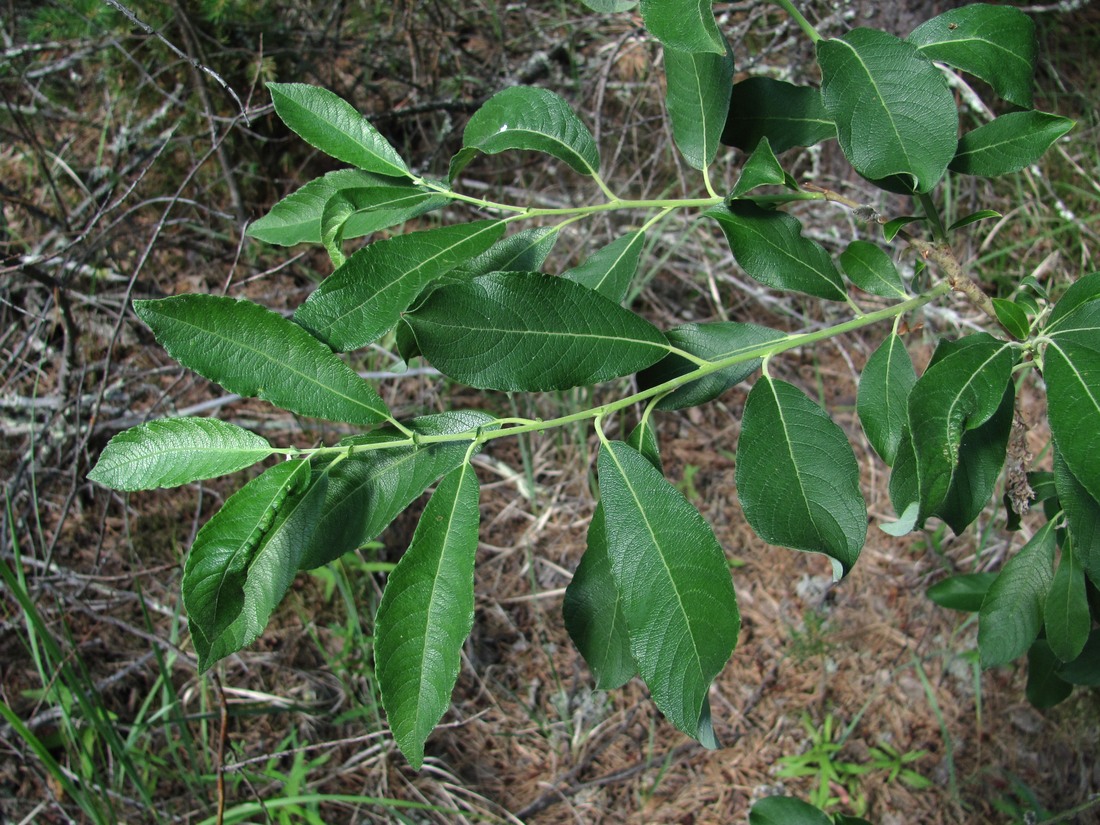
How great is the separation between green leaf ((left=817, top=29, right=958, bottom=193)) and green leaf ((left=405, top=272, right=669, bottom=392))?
273mm

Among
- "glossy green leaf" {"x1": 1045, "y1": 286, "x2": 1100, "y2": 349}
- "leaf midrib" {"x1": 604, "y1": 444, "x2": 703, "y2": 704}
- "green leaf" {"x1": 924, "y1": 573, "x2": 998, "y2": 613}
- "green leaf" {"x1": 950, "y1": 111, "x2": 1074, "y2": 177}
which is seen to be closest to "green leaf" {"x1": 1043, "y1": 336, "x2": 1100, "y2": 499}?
"glossy green leaf" {"x1": 1045, "y1": 286, "x2": 1100, "y2": 349}

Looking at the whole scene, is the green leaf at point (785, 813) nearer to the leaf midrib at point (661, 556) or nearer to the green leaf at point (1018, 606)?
the green leaf at point (1018, 606)

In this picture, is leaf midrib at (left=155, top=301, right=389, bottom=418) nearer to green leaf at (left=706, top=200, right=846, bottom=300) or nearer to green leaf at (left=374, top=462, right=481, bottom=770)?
green leaf at (left=374, top=462, right=481, bottom=770)

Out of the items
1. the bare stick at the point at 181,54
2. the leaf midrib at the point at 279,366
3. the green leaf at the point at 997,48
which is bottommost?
the leaf midrib at the point at 279,366

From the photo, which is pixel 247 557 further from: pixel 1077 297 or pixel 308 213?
pixel 1077 297

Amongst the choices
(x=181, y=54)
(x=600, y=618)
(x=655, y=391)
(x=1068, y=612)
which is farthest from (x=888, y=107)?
(x=181, y=54)

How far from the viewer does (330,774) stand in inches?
78.5

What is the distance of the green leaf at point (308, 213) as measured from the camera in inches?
36.1

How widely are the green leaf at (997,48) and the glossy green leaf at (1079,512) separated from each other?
1.26 ft

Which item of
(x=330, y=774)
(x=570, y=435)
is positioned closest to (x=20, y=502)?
(x=330, y=774)

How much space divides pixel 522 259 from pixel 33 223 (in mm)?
2384

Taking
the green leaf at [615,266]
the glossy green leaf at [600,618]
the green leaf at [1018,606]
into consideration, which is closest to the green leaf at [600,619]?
the glossy green leaf at [600,618]

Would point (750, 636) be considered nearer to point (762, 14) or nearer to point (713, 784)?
point (713, 784)

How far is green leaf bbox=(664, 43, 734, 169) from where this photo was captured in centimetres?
93
